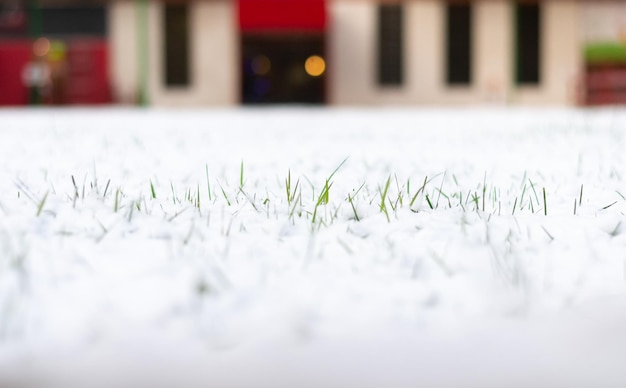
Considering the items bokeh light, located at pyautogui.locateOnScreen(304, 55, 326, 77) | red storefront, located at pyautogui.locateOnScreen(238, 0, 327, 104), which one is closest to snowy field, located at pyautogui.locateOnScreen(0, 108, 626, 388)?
red storefront, located at pyautogui.locateOnScreen(238, 0, 327, 104)

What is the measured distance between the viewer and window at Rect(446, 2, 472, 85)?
659 inches

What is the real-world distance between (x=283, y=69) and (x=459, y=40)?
16.2 feet

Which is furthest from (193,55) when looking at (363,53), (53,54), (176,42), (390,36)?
(390,36)

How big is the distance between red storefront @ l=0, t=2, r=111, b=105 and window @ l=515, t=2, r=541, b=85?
396 inches

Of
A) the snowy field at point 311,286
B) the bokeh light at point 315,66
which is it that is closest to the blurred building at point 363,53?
the bokeh light at point 315,66

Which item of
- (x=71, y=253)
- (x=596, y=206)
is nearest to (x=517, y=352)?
(x=71, y=253)

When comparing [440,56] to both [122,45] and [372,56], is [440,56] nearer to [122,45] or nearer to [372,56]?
[372,56]

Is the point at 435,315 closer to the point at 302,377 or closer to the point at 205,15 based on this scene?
the point at 302,377

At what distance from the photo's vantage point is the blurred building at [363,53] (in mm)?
16562

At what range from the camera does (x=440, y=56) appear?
16.8 metres

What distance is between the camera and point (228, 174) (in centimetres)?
311

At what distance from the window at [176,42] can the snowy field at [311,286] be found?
14.6 meters

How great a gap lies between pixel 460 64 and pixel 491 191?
14910mm

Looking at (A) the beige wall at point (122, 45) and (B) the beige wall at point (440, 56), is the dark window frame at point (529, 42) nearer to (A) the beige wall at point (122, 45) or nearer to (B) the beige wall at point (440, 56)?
(B) the beige wall at point (440, 56)
